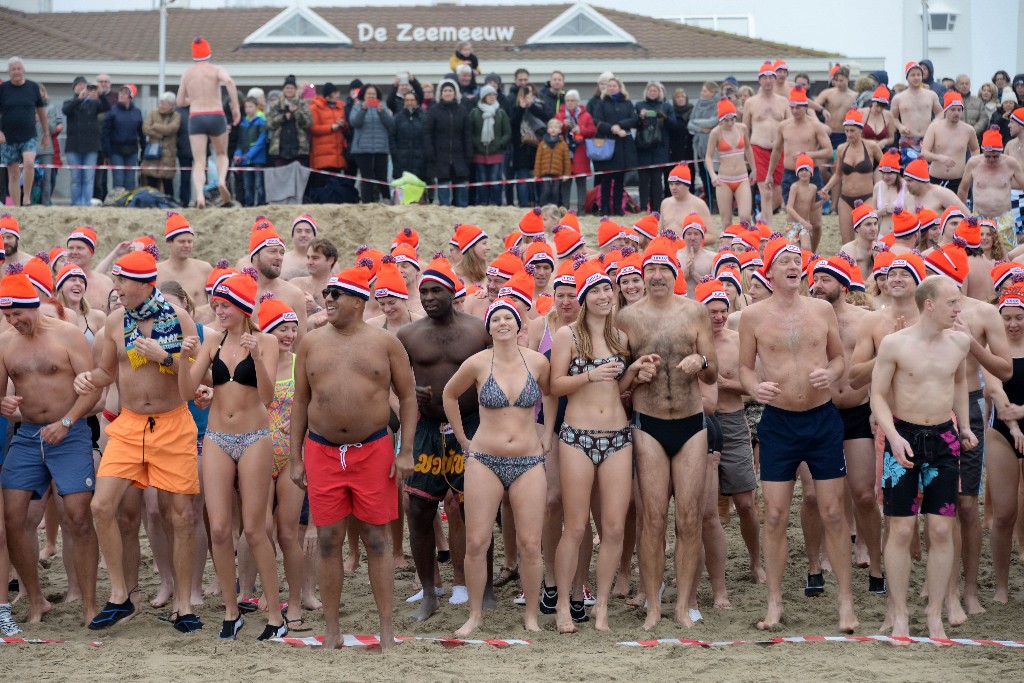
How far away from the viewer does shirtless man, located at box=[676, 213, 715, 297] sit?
12039mm

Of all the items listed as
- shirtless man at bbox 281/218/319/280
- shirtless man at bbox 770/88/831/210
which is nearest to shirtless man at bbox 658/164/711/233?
shirtless man at bbox 770/88/831/210

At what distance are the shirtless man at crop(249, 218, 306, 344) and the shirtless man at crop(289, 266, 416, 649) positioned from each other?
2.59 metres

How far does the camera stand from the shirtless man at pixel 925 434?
754cm

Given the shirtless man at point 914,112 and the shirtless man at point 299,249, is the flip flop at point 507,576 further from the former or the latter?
the shirtless man at point 914,112

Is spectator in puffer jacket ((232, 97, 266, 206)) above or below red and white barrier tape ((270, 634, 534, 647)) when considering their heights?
above

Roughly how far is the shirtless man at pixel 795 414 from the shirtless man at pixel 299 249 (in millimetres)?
4886

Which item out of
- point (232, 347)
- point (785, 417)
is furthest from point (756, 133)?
point (232, 347)

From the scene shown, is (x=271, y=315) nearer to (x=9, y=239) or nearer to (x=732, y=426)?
(x=732, y=426)

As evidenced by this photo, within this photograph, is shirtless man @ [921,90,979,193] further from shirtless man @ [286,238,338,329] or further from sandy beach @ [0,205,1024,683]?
shirtless man @ [286,238,338,329]

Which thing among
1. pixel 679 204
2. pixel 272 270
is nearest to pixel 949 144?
pixel 679 204

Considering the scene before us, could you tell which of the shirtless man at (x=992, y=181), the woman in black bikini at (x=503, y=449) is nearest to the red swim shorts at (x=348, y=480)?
the woman in black bikini at (x=503, y=449)

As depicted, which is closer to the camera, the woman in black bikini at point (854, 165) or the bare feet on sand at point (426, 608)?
the bare feet on sand at point (426, 608)

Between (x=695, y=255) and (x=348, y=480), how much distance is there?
5627 mm

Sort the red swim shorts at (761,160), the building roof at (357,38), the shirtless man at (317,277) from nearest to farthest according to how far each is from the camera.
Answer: the shirtless man at (317,277) < the red swim shorts at (761,160) < the building roof at (357,38)
